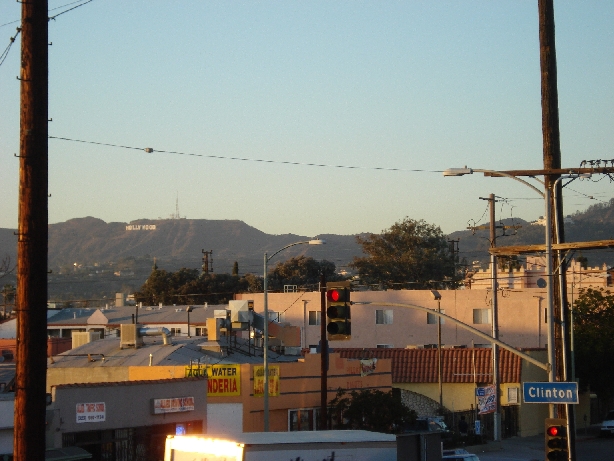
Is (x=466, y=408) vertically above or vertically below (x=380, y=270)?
below

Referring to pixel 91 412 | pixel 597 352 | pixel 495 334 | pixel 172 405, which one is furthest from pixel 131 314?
pixel 91 412

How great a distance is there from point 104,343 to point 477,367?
75.1 ft

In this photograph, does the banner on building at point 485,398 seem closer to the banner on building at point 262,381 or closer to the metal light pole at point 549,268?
the banner on building at point 262,381

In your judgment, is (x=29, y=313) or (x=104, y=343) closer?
(x=29, y=313)

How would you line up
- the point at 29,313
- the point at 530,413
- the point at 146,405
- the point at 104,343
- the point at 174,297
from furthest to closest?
the point at 174,297 → the point at 530,413 → the point at 104,343 → the point at 146,405 → the point at 29,313

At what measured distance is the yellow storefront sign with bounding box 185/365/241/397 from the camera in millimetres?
37594

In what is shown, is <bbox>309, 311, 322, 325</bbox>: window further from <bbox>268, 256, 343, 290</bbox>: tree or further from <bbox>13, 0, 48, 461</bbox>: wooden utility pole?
<bbox>13, 0, 48, 461</bbox>: wooden utility pole

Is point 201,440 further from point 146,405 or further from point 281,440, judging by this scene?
point 146,405

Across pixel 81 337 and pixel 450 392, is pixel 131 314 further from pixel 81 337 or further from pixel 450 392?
pixel 450 392

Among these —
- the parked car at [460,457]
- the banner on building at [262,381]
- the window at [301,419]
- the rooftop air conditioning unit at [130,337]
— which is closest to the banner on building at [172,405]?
the banner on building at [262,381]

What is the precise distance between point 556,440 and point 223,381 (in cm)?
2088

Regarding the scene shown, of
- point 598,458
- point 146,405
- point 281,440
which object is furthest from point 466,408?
point 281,440

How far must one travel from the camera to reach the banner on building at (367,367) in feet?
144

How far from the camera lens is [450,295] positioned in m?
74.7
